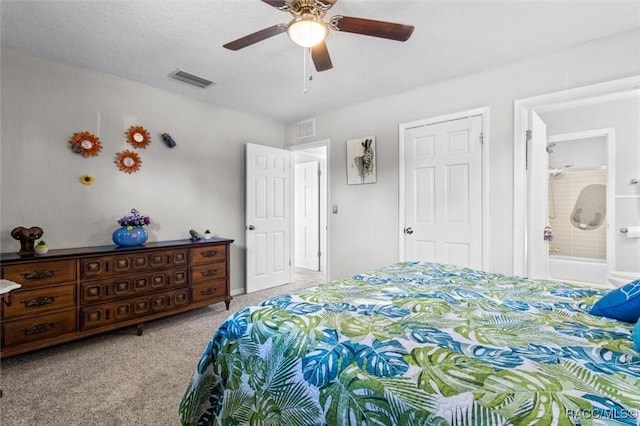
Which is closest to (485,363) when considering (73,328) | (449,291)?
(449,291)

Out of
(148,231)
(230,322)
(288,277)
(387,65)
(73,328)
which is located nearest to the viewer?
(230,322)

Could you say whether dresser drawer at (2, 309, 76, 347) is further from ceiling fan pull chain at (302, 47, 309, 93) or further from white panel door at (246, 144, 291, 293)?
ceiling fan pull chain at (302, 47, 309, 93)

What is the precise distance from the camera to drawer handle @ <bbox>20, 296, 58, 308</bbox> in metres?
2.27

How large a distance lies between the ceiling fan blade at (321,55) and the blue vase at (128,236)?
2.36 metres

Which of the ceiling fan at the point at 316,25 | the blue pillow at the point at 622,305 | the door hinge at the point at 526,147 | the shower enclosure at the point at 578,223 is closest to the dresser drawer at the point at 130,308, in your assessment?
the ceiling fan at the point at 316,25

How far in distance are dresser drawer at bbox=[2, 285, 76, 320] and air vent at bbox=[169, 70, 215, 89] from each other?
7.09 ft

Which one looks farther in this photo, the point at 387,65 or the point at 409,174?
the point at 409,174

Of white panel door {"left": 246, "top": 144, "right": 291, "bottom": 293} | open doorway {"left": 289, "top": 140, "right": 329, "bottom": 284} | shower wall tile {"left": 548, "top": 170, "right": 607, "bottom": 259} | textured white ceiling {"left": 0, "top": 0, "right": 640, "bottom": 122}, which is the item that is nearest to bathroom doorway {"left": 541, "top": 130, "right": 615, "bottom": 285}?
shower wall tile {"left": 548, "top": 170, "right": 607, "bottom": 259}

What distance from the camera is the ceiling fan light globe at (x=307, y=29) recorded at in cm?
167

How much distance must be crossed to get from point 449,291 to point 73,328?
2.88 metres

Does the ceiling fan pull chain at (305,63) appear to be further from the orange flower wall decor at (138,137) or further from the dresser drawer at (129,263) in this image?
the dresser drawer at (129,263)

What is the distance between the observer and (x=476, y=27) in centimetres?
230

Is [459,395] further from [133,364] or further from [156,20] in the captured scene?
[156,20]

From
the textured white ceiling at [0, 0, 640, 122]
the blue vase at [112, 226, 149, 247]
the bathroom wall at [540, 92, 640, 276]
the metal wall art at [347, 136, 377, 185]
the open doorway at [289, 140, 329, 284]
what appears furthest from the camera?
the open doorway at [289, 140, 329, 284]
